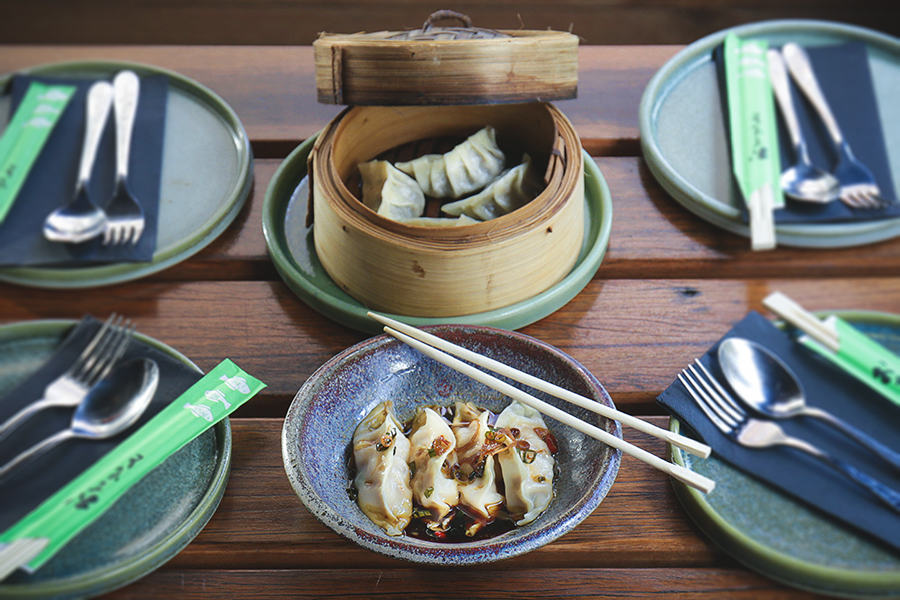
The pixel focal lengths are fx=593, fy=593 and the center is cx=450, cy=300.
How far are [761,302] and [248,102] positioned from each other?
672 millimetres

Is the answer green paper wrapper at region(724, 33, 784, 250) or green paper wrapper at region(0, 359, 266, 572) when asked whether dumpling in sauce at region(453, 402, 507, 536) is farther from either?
green paper wrapper at region(724, 33, 784, 250)

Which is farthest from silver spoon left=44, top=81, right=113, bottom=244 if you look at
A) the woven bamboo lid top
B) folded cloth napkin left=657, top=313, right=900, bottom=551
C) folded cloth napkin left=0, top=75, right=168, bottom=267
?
folded cloth napkin left=657, top=313, right=900, bottom=551

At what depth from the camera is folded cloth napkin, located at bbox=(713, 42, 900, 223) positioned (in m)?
0.58

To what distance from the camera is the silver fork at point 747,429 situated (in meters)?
0.40

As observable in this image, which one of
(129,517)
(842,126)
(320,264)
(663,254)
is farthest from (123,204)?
(842,126)

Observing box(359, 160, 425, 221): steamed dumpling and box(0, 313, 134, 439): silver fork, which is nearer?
box(0, 313, 134, 439): silver fork

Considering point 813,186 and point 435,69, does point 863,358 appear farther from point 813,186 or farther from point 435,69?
point 435,69

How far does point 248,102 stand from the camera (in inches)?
31.6

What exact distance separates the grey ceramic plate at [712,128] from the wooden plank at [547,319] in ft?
0.19

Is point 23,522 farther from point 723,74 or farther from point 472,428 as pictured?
point 723,74

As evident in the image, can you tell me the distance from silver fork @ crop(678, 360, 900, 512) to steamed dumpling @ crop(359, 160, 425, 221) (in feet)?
0.97

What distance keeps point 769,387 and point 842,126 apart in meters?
0.38

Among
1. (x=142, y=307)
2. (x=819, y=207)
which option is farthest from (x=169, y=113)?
(x=819, y=207)

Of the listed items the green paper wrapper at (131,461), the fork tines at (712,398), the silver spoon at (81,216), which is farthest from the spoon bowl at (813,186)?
the silver spoon at (81,216)
